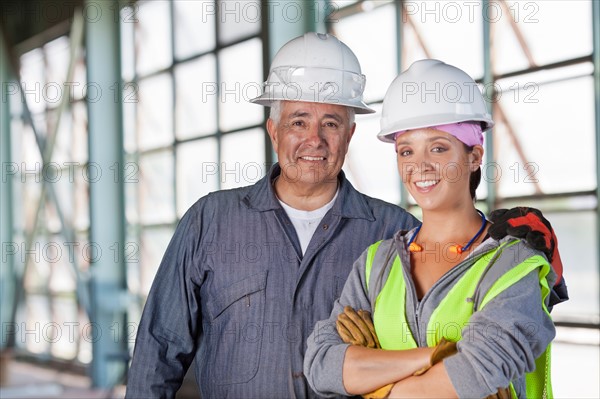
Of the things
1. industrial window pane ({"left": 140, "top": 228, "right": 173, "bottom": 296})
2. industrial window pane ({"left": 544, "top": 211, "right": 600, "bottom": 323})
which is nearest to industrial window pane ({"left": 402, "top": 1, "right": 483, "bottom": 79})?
industrial window pane ({"left": 544, "top": 211, "right": 600, "bottom": 323})

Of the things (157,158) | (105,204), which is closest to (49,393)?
(105,204)

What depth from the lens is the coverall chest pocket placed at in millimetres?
2871

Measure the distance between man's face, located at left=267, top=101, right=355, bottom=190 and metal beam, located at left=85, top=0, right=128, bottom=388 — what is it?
19.3ft

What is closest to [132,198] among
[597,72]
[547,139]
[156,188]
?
[156,188]

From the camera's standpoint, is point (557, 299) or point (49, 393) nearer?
point (557, 299)

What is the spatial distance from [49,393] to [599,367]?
625cm

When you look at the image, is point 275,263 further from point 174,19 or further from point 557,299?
point 174,19

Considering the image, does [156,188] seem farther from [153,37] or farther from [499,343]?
[499,343]

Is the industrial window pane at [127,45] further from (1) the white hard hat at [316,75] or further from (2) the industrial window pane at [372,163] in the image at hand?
(1) the white hard hat at [316,75]

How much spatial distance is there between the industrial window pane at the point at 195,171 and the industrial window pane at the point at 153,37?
1005 mm

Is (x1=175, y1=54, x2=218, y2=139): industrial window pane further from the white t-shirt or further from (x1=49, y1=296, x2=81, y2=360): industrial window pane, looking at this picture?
the white t-shirt

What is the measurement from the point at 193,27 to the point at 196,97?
26.5 inches

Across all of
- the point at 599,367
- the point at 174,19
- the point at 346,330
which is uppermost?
the point at 174,19

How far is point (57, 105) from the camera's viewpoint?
33.3 feet
